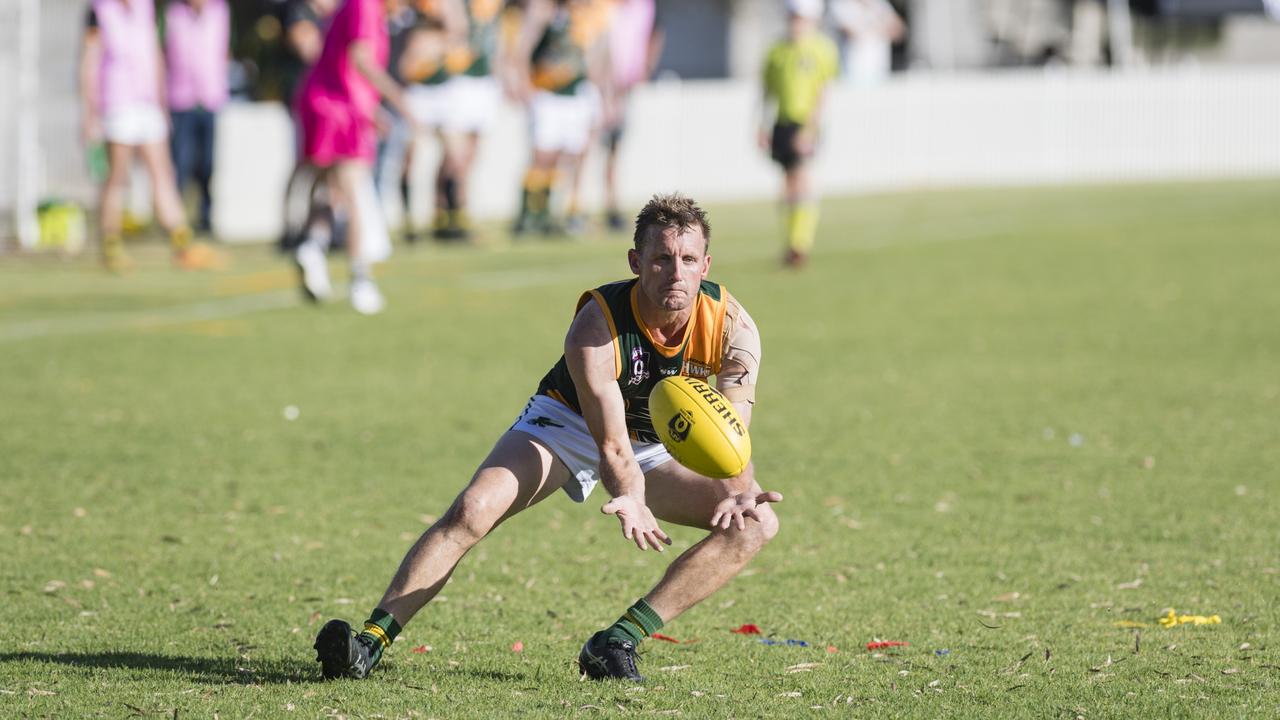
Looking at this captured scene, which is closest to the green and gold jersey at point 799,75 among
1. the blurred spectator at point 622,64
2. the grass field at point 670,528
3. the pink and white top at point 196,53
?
the grass field at point 670,528

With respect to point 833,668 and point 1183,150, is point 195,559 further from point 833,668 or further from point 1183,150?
point 1183,150

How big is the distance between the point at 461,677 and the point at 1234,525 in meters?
3.81

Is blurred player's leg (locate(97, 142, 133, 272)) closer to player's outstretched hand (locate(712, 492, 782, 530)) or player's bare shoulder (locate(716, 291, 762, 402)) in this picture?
player's bare shoulder (locate(716, 291, 762, 402))

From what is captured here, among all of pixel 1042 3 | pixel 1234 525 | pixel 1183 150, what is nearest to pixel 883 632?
pixel 1234 525

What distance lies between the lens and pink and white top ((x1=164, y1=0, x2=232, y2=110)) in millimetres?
19172

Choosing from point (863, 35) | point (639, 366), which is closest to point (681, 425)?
point (639, 366)

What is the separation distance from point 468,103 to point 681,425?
15084 mm

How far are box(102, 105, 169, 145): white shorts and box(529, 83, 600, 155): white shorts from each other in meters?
5.25

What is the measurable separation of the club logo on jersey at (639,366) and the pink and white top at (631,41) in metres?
16.3

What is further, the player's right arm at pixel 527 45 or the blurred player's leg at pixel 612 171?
the blurred player's leg at pixel 612 171

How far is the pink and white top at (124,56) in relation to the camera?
54.9 ft

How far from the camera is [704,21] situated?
41.6 meters

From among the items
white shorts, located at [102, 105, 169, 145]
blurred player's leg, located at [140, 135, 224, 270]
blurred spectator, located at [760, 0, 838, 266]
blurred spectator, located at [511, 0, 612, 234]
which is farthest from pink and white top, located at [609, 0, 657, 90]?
white shorts, located at [102, 105, 169, 145]

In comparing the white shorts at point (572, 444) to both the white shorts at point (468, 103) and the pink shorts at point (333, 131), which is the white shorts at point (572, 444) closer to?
the pink shorts at point (333, 131)
